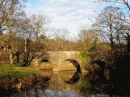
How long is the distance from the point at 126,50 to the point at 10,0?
37.6ft

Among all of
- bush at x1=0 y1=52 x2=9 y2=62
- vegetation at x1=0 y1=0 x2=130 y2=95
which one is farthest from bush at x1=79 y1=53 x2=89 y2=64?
bush at x1=0 y1=52 x2=9 y2=62

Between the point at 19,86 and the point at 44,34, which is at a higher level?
the point at 44,34

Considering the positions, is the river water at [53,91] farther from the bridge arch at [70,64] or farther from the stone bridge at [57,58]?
the bridge arch at [70,64]

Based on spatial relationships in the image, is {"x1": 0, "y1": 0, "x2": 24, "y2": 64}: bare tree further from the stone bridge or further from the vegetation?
the stone bridge

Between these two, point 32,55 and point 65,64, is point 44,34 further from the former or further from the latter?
point 65,64

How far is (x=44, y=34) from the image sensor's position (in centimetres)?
2561

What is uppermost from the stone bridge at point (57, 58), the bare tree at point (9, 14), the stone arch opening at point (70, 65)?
the bare tree at point (9, 14)

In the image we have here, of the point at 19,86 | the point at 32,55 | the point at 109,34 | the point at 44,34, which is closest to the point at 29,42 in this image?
the point at 32,55

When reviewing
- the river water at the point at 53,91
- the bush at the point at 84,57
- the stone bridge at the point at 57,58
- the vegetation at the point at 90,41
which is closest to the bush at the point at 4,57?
the vegetation at the point at 90,41

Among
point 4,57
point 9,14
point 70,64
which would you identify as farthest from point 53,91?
point 4,57

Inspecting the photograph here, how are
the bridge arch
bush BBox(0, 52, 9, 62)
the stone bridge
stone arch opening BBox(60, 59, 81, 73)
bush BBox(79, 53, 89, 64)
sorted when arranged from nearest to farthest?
bush BBox(79, 53, 89, 64) → the stone bridge → bush BBox(0, 52, 9, 62) → stone arch opening BBox(60, 59, 81, 73) → the bridge arch

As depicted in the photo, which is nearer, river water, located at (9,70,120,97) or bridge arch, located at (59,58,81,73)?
river water, located at (9,70,120,97)

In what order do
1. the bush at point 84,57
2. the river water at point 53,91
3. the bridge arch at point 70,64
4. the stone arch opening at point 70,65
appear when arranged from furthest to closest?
1. the bridge arch at point 70,64
2. the stone arch opening at point 70,65
3. the bush at point 84,57
4. the river water at point 53,91

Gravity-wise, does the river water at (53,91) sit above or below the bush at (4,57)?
below
